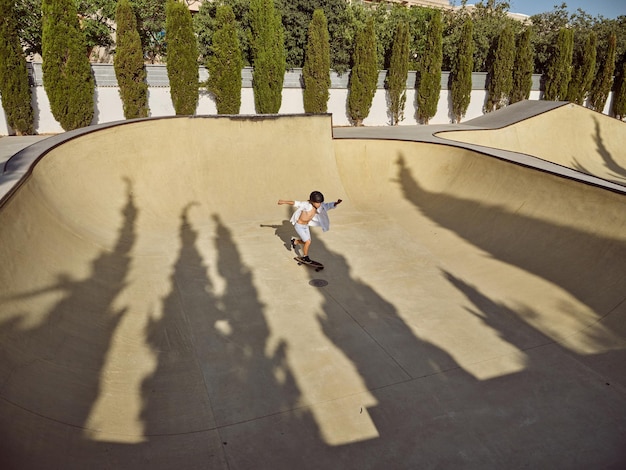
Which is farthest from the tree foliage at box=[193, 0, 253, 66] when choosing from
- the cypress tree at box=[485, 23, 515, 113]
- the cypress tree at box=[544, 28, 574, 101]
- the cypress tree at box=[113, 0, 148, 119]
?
the cypress tree at box=[544, 28, 574, 101]

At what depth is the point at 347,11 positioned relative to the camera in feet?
81.5

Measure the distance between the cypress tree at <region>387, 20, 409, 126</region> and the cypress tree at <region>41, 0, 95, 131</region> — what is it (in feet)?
49.9

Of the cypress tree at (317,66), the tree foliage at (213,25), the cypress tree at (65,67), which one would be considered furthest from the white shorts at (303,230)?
the tree foliage at (213,25)

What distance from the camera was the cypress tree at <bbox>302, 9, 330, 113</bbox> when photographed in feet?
70.7

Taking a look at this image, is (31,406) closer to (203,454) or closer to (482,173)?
(203,454)

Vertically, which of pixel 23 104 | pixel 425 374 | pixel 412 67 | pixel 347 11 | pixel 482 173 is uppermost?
pixel 347 11

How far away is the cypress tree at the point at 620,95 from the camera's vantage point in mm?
30366

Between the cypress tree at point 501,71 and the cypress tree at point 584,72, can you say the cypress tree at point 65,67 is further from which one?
the cypress tree at point 584,72

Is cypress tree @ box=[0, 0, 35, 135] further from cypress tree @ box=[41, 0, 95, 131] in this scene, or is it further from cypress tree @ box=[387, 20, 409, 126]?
cypress tree @ box=[387, 20, 409, 126]

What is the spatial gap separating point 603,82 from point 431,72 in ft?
50.4

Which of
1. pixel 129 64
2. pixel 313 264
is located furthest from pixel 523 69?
pixel 313 264

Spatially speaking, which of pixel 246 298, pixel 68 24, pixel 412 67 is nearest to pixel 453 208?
pixel 246 298

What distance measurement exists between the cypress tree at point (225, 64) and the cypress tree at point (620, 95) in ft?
92.0

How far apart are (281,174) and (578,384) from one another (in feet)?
27.8
